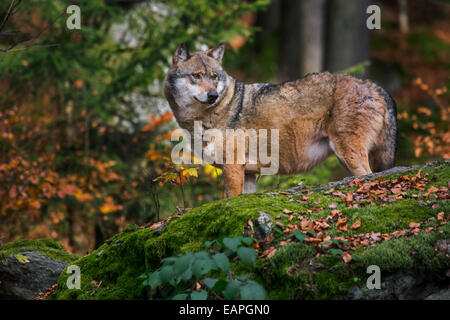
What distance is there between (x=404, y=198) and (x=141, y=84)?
7065 millimetres

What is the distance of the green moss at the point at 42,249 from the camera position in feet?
19.9

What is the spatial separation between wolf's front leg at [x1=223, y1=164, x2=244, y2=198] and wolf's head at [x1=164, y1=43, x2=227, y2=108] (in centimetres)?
89

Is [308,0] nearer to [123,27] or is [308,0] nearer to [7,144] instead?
[123,27]

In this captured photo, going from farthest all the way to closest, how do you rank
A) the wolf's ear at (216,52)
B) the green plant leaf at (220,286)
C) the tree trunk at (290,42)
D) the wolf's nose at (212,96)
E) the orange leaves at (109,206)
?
the tree trunk at (290,42)
the orange leaves at (109,206)
the wolf's ear at (216,52)
the wolf's nose at (212,96)
the green plant leaf at (220,286)

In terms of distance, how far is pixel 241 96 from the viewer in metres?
6.64

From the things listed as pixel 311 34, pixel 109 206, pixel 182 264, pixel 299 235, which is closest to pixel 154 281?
pixel 182 264

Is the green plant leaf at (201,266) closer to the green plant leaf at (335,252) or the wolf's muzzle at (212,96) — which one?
the green plant leaf at (335,252)

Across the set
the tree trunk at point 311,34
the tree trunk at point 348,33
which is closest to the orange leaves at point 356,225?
the tree trunk at point 311,34

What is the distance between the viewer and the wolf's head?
6.28 metres

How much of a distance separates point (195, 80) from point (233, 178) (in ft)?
4.62

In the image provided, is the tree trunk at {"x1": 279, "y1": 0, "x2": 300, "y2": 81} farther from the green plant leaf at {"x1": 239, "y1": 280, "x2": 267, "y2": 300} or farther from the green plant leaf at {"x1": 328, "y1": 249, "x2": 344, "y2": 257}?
the green plant leaf at {"x1": 239, "y1": 280, "x2": 267, "y2": 300}

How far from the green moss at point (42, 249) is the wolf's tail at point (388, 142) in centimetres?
429

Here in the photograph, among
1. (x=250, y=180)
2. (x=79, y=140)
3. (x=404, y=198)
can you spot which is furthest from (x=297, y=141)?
(x=79, y=140)

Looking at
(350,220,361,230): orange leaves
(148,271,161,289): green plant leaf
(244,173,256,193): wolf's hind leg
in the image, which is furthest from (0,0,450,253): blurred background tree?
(148,271,161,289): green plant leaf
